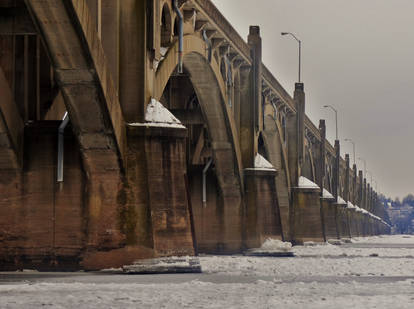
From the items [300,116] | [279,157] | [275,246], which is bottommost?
[275,246]

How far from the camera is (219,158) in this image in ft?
148

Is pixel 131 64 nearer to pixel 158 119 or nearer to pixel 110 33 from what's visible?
pixel 110 33

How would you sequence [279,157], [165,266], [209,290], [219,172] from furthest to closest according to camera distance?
1. [279,157]
2. [219,172]
3. [165,266]
4. [209,290]

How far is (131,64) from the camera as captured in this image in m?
26.1

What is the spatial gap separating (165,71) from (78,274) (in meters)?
8.79

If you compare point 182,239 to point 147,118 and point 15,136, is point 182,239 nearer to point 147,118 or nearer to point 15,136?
point 147,118

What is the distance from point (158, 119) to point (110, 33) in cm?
280

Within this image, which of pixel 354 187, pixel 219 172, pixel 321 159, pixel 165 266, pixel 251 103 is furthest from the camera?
pixel 354 187

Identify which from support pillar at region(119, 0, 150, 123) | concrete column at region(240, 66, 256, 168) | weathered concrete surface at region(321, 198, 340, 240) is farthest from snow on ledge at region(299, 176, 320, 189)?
support pillar at region(119, 0, 150, 123)

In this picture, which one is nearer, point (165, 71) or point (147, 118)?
point (147, 118)

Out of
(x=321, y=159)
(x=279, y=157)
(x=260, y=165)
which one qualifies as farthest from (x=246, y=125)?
(x=321, y=159)

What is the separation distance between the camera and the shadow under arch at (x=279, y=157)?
199 ft

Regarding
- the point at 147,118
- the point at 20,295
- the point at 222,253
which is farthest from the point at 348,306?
the point at 222,253

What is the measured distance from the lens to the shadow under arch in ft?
199
